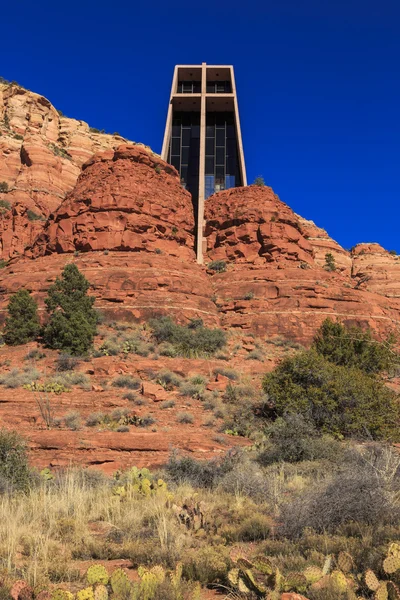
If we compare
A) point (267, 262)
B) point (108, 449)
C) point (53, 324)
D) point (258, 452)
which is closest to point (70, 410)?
→ point (108, 449)

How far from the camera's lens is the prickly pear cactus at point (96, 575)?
350 cm

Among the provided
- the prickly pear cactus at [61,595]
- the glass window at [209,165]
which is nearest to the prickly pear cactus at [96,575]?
the prickly pear cactus at [61,595]

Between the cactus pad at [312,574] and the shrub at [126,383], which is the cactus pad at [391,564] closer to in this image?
the cactus pad at [312,574]

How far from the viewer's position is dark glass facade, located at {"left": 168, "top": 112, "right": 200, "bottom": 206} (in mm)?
44312

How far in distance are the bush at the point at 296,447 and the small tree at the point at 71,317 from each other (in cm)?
1242

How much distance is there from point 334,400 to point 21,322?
1695 centimetres

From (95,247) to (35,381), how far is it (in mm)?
16460

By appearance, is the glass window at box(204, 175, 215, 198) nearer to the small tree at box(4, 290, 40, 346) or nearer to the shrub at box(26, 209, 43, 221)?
the shrub at box(26, 209, 43, 221)

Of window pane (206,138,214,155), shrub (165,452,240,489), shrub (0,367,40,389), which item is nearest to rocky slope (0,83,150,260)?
window pane (206,138,214,155)

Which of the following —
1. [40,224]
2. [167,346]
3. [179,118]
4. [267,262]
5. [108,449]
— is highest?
[179,118]

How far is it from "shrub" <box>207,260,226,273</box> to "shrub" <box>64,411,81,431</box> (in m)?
21.6

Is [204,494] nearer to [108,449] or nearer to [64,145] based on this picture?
[108,449]

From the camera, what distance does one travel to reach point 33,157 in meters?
49.2

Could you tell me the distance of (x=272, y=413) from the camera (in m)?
13.7
